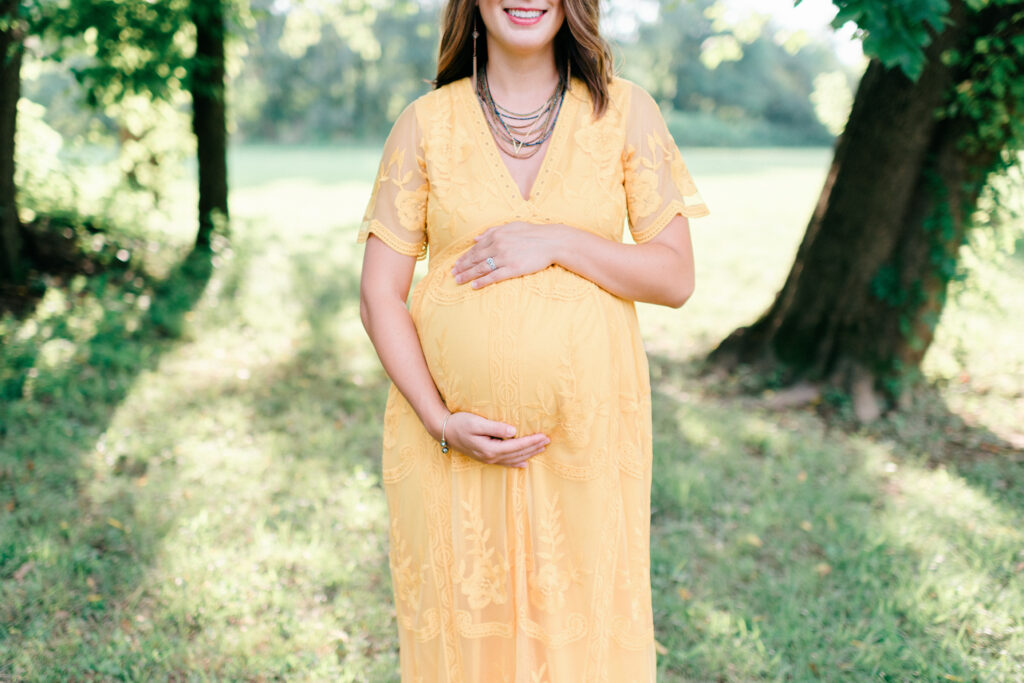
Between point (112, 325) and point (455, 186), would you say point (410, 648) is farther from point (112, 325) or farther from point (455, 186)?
point (112, 325)

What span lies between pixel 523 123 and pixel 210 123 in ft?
22.6

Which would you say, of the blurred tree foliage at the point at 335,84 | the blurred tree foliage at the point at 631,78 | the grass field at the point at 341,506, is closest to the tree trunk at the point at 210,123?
the grass field at the point at 341,506

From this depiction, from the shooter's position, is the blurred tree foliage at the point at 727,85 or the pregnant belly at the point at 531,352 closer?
the pregnant belly at the point at 531,352

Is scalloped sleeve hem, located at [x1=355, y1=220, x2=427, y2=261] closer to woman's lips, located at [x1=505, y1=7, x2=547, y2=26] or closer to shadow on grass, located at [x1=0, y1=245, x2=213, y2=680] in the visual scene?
woman's lips, located at [x1=505, y1=7, x2=547, y2=26]

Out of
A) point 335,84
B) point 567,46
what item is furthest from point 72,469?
point 335,84

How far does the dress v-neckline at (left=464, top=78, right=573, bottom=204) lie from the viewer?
1.75 m

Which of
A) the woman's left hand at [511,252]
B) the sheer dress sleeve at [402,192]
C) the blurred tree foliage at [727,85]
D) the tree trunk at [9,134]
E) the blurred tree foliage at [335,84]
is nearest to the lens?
the woman's left hand at [511,252]

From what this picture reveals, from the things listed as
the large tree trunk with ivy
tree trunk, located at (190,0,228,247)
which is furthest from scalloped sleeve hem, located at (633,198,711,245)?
tree trunk, located at (190,0,228,247)

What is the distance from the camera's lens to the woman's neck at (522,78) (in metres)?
1.83

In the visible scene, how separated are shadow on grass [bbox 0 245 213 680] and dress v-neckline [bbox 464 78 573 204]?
2242 mm

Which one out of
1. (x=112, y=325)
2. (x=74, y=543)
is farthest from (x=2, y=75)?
(x=74, y=543)

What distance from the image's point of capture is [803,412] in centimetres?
492

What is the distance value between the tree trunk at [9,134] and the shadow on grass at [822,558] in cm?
506

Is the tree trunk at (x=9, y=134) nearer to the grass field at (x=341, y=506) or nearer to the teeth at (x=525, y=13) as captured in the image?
the grass field at (x=341, y=506)
